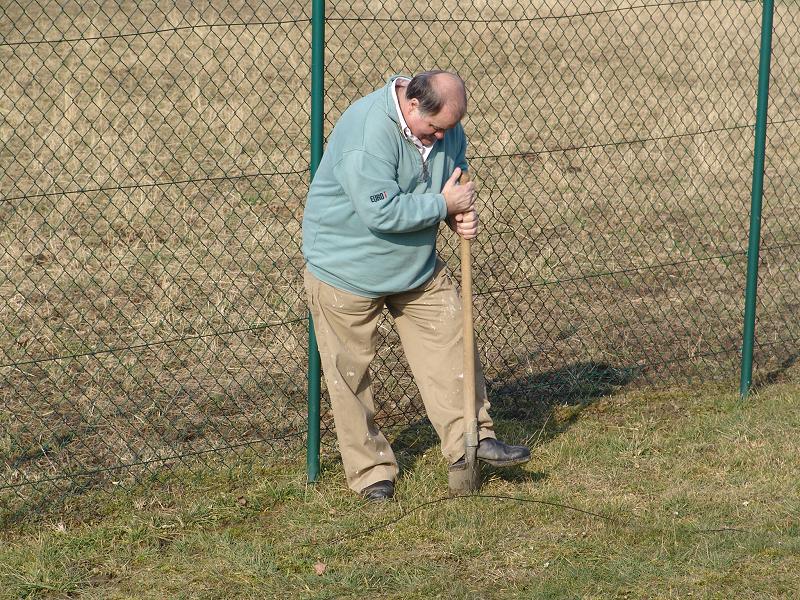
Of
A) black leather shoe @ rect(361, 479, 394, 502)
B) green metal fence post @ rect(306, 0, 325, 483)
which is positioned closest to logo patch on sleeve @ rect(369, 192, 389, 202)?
green metal fence post @ rect(306, 0, 325, 483)

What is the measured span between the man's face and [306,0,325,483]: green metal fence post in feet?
1.57

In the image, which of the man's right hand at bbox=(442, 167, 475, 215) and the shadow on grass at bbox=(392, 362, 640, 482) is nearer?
the man's right hand at bbox=(442, 167, 475, 215)

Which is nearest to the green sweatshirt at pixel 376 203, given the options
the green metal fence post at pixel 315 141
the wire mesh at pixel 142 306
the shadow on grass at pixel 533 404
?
the green metal fence post at pixel 315 141

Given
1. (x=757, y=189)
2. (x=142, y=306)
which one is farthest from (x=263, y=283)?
(x=757, y=189)

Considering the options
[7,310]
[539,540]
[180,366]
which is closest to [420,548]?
[539,540]

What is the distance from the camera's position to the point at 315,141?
4.73 m

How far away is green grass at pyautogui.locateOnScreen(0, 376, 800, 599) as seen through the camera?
4191 mm

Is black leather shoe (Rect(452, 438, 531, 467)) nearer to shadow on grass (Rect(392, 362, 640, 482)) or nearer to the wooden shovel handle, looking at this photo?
the wooden shovel handle

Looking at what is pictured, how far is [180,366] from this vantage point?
6.31 m

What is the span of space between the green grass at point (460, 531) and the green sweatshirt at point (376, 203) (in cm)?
103

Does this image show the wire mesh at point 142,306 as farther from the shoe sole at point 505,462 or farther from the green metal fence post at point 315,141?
the shoe sole at point 505,462

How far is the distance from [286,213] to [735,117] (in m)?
6.19

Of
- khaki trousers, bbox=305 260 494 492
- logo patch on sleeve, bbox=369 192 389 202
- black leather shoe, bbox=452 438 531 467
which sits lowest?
black leather shoe, bbox=452 438 531 467

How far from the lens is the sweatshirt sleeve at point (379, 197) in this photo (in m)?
4.22
